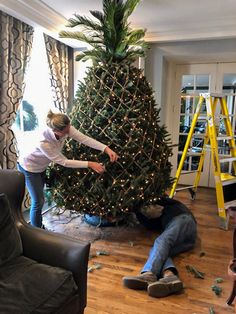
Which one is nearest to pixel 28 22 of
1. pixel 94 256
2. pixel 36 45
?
pixel 36 45

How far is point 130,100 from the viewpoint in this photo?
7.93 feet

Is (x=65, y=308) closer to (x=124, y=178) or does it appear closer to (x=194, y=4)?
(x=124, y=178)

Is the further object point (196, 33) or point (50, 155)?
point (196, 33)

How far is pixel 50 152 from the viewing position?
7.37 ft

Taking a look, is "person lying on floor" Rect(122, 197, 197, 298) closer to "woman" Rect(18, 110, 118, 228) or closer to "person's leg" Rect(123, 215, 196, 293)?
→ "person's leg" Rect(123, 215, 196, 293)

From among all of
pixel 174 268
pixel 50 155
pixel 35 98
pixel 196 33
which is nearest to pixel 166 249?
pixel 174 268

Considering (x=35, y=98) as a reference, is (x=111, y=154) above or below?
below

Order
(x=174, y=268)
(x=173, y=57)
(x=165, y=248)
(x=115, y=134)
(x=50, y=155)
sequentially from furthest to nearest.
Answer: (x=173, y=57) → (x=115, y=134) → (x=50, y=155) → (x=165, y=248) → (x=174, y=268)

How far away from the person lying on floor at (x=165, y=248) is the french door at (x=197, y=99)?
4.57 ft

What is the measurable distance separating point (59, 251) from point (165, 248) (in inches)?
39.6

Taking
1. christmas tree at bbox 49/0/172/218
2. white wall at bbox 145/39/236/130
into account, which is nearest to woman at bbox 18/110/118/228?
christmas tree at bbox 49/0/172/218

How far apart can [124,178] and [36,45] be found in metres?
2.25

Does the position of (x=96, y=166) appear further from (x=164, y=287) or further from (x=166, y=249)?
(x=164, y=287)

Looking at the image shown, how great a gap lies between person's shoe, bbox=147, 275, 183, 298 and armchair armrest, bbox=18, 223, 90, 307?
0.58m
